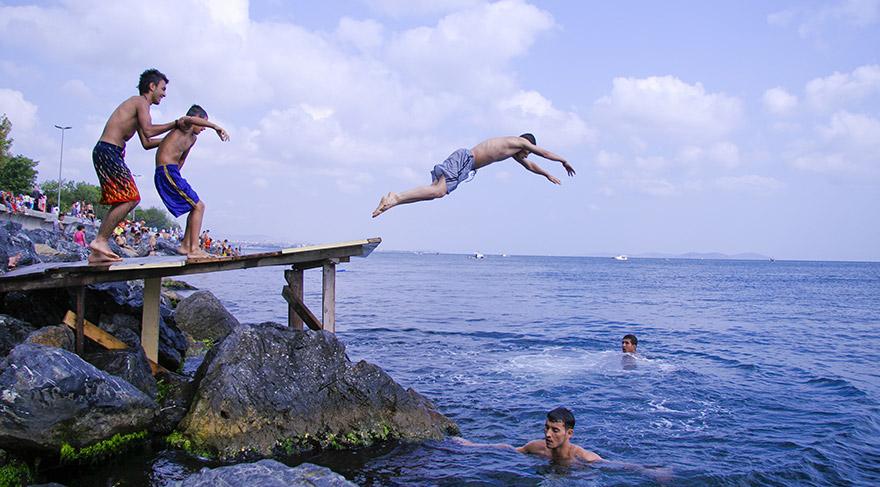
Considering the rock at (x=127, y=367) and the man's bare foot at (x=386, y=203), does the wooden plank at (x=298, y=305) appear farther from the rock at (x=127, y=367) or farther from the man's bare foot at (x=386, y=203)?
the man's bare foot at (x=386, y=203)

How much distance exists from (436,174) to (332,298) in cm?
414

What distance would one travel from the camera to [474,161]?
29.4 feet

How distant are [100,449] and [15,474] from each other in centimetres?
96

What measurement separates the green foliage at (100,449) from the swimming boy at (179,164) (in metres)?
A: 2.73

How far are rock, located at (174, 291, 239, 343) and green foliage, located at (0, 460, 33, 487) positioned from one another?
970 cm

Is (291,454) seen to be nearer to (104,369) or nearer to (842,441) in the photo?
(104,369)

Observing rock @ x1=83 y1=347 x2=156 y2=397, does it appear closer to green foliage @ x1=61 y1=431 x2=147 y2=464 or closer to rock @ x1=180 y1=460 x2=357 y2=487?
green foliage @ x1=61 y1=431 x2=147 y2=464

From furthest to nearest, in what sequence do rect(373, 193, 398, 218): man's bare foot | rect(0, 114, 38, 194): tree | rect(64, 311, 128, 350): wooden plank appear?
rect(0, 114, 38, 194): tree
rect(64, 311, 128, 350): wooden plank
rect(373, 193, 398, 218): man's bare foot

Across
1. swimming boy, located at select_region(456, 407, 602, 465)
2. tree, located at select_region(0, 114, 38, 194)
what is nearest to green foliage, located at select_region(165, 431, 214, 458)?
swimming boy, located at select_region(456, 407, 602, 465)

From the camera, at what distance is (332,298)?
11969 millimetres

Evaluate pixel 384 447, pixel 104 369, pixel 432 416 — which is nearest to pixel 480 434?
pixel 432 416

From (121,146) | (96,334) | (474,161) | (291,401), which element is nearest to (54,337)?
(96,334)

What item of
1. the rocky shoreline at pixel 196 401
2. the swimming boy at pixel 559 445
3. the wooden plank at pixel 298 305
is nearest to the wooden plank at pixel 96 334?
the rocky shoreline at pixel 196 401

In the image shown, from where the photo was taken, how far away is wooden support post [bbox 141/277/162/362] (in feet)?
35.2
